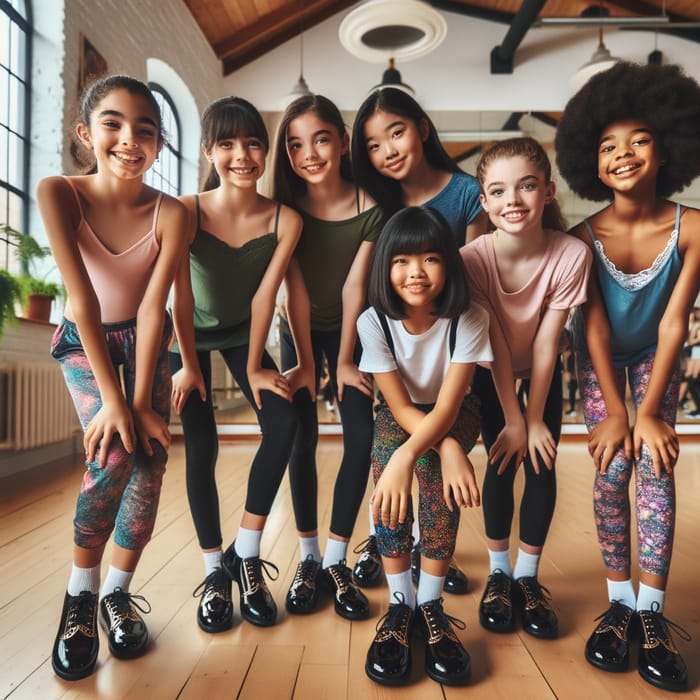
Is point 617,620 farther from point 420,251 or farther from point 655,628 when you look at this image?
point 420,251

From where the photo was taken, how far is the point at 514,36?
17.7 feet

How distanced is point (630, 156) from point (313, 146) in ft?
2.33

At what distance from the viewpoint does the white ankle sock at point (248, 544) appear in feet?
4.66

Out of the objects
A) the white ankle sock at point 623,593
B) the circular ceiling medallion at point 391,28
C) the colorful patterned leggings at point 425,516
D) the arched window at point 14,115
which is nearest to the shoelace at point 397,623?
the colorful patterned leggings at point 425,516

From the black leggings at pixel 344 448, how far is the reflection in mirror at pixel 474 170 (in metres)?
2.85

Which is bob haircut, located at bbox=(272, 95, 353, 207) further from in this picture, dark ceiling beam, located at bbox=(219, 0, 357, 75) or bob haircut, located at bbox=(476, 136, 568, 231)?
dark ceiling beam, located at bbox=(219, 0, 357, 75)

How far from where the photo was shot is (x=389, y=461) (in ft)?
4.04

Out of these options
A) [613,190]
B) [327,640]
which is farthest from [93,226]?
[613,190]

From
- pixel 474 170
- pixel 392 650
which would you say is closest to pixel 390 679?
pixel 392 650

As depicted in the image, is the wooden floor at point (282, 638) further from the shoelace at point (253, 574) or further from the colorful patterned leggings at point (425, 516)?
the colorful patterned leggings at point (425, 516)

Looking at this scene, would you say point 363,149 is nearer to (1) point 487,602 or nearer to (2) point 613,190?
(2) point 613,190

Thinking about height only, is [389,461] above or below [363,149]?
below

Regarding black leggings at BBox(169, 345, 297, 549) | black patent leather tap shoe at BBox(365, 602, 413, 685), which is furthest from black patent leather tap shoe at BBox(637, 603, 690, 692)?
black leggings at BBox(169, 345, 297, 549)

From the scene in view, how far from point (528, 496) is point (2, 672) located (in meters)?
1.16
